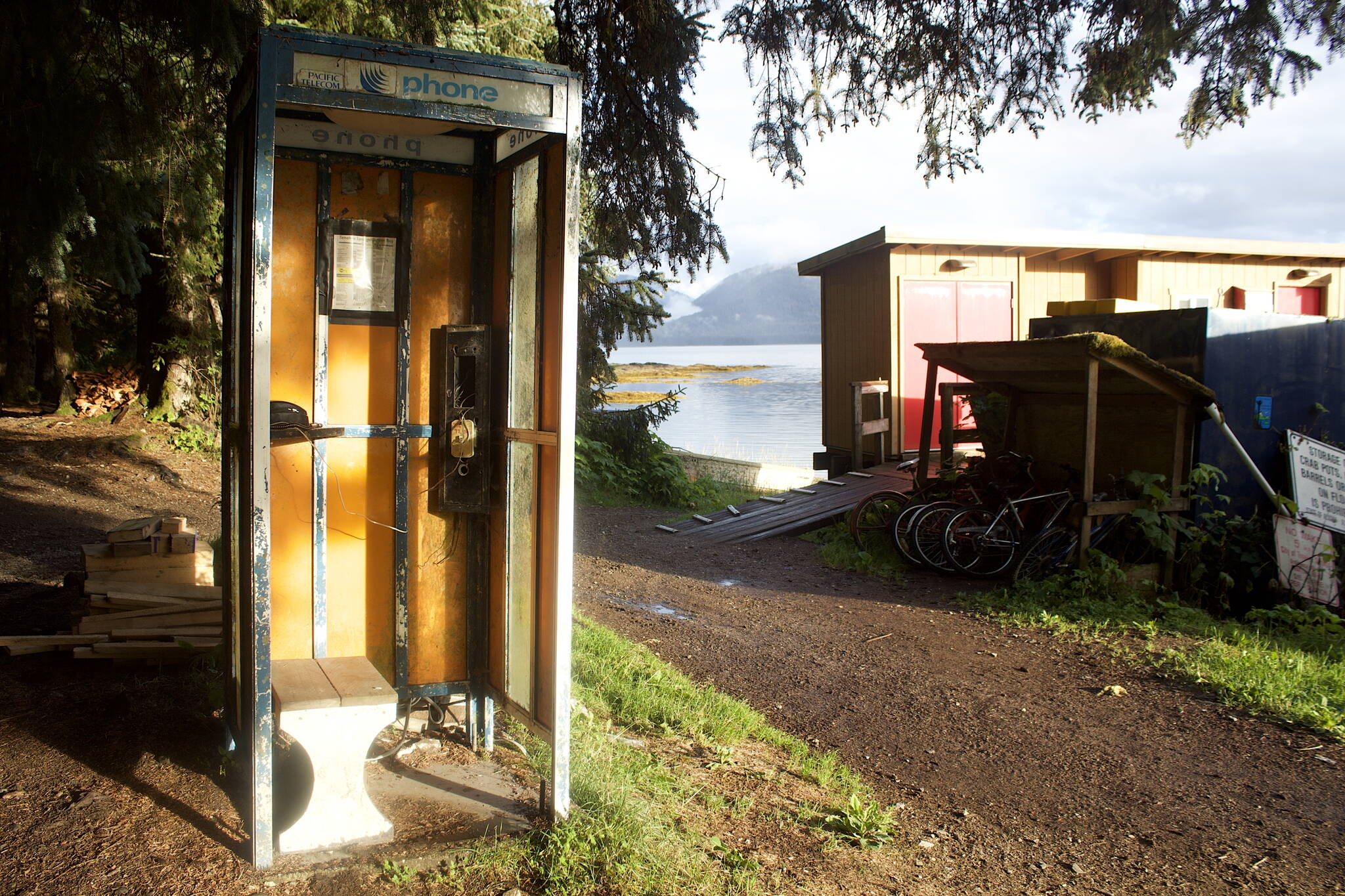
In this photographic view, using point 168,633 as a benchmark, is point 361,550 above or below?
above

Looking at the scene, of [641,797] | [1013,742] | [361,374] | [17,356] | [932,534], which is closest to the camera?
[641,797]

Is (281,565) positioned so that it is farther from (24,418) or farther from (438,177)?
(24,418)

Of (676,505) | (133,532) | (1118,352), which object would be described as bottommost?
(676,505)

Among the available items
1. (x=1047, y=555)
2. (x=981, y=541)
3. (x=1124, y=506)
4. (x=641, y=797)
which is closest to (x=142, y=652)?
(x=641, y=797)

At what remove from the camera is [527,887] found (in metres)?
3.28

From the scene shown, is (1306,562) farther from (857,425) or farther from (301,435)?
(301,435)

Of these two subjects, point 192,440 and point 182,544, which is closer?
point 182,544

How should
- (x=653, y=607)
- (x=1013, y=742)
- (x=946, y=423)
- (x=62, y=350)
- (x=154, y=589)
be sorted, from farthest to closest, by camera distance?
(x=62, y=350) → (x=946, y=423) → (x=653, y=607) → (x=154, y=589) → (x=1013, y=742)

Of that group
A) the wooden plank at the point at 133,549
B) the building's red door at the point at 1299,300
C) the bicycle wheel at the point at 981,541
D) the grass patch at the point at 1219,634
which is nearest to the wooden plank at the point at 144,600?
the wooden plank at the point at 133,549

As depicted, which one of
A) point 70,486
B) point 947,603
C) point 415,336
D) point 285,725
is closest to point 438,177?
point 415,336

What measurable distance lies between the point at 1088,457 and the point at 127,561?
Result: 758 cm

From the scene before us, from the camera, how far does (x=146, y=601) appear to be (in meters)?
5.79

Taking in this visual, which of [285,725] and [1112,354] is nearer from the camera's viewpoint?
[285,725]

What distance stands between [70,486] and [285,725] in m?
10.7
